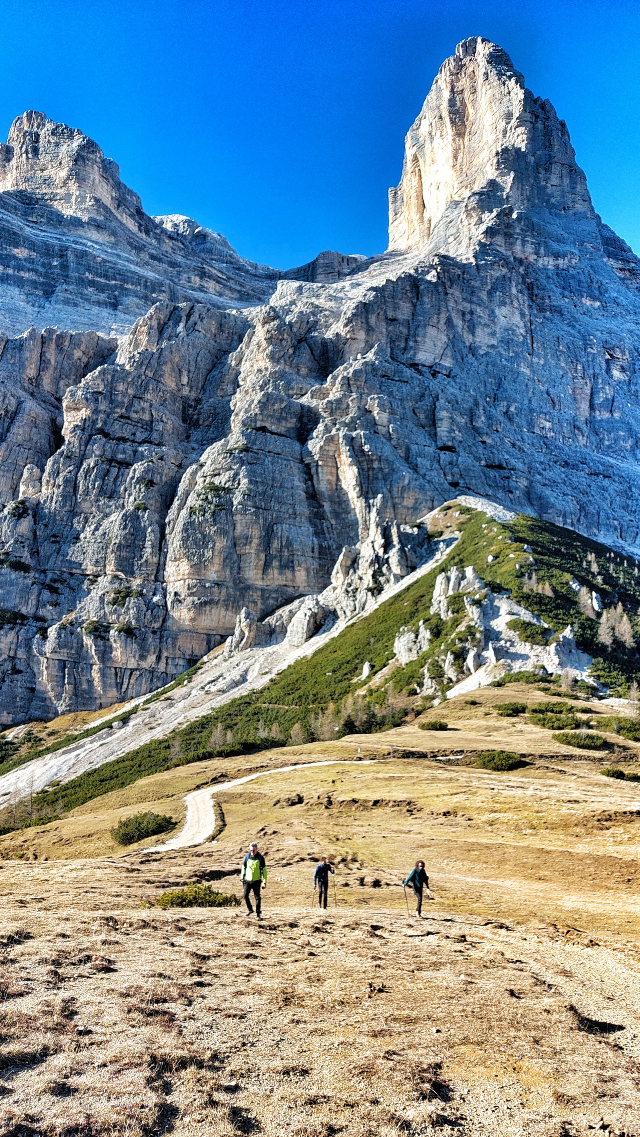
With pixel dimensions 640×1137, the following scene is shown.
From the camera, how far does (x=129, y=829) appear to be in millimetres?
31734

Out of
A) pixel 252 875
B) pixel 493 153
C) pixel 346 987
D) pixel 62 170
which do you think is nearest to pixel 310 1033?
pixel 346 987

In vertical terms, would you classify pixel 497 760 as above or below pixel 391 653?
below

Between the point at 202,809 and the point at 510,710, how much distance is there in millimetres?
22507

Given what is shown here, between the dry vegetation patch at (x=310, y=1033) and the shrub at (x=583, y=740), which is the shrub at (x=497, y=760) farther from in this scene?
the dry vegetation patch at (x=310, y=1033)

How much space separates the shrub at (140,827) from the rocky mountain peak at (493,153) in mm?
173265

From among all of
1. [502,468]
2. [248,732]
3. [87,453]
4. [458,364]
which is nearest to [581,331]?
[458,364]

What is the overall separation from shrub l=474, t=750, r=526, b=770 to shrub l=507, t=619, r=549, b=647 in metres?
23.8

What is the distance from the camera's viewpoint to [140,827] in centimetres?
3180

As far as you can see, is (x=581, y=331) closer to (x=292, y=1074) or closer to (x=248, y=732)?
(x=248, y=732)

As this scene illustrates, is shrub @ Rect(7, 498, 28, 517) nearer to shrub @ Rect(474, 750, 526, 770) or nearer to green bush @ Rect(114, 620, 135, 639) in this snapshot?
green bush @ Rect(114, 620, 135, 639)

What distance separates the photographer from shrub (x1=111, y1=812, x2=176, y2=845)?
31156 millimetres

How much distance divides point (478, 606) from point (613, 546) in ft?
254

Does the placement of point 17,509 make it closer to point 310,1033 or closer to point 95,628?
point 95,628

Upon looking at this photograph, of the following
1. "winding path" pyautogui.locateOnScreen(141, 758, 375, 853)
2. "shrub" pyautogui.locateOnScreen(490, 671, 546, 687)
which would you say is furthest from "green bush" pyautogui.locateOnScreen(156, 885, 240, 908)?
"shrub" pyautogui.locateOnScreen(490, 671, 546, 687)
